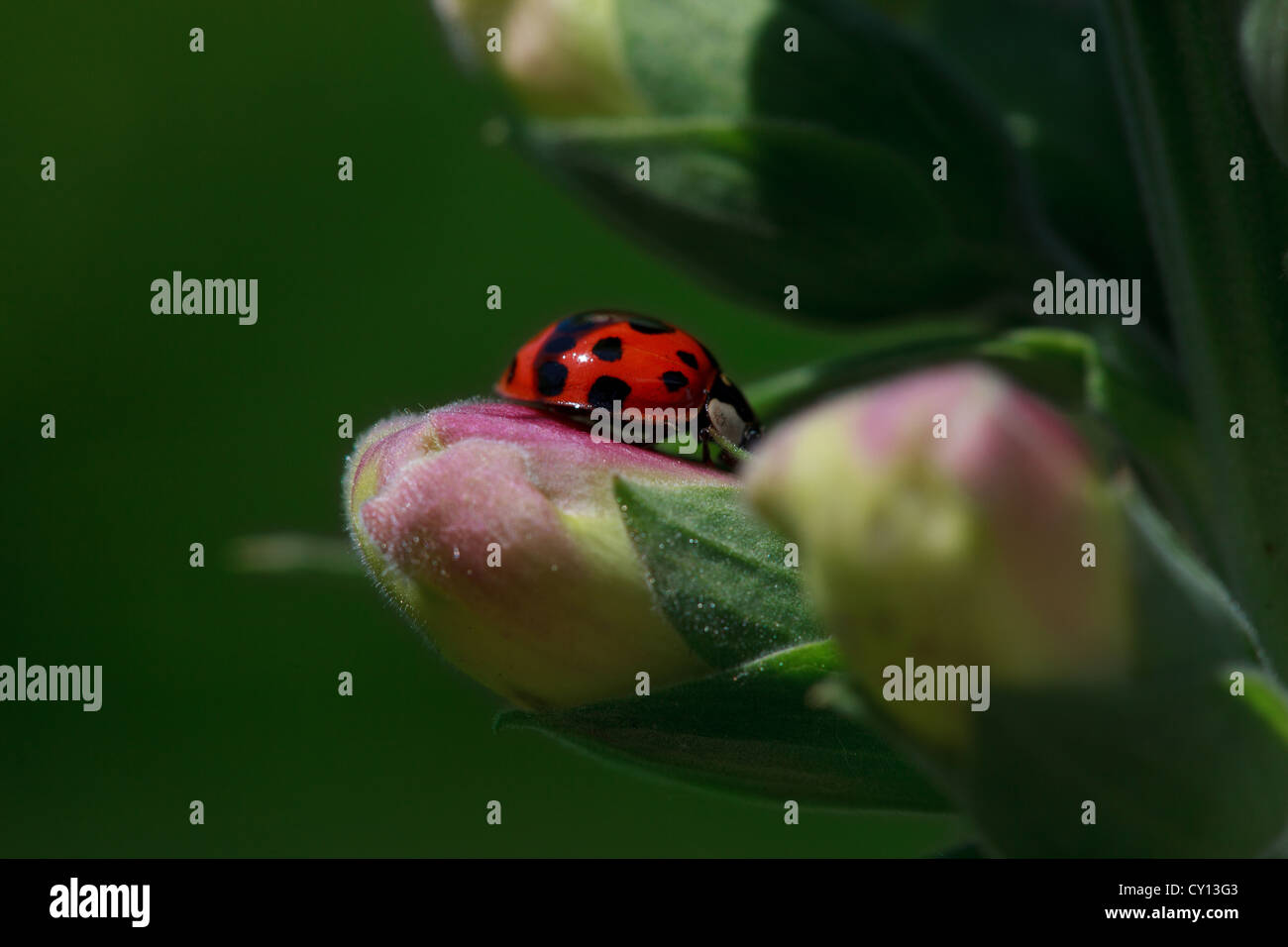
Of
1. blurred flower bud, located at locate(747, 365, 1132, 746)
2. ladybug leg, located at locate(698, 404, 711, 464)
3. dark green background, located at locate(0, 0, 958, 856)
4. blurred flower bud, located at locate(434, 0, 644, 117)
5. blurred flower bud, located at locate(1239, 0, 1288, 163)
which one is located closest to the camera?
blurred flower bud, located at locate(747, 365, 1132, 746)

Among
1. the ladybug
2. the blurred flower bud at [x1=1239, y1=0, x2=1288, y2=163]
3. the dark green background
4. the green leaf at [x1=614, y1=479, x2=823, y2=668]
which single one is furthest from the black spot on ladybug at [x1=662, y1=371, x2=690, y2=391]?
the dark green background

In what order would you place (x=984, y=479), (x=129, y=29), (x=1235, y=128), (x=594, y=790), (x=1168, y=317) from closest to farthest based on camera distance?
(x=984, y=479), (x=1235, y=128), (x=1168, y=317), (x=594, y=790), (x=129, y=29)

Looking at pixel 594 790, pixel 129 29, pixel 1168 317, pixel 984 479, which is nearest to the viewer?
pixel 984 479

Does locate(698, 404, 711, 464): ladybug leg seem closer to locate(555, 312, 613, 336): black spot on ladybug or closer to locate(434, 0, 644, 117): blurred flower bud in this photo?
locate(555, 312, 613, 336): black spot on ladybug

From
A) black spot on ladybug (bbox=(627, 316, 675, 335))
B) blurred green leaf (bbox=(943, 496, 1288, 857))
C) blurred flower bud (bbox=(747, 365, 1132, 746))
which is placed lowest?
blurred green leaf (bbox=(943, 496, 1288, 857))

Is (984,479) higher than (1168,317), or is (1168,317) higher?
(1168,317)

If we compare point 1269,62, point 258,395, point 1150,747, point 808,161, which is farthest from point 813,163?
point 258,395
